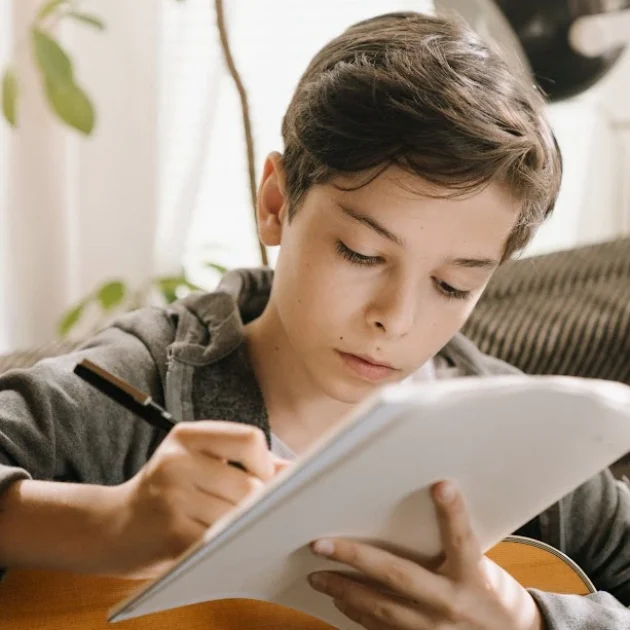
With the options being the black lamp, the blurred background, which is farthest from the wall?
the black lamp

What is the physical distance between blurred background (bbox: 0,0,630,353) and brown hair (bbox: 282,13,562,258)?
3.10ft

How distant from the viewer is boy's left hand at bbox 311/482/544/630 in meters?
0.67

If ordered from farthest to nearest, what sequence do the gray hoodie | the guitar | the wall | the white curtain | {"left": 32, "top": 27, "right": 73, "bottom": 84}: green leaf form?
the wall → the white curtain → {"left": 32, "top": 27, "right": 73, "bottom": 84}: green leaf → the gray hoodie → the guitar

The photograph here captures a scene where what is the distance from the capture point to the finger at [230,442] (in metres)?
0.61

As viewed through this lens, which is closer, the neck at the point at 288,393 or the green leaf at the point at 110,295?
the neck at the point at 288,393

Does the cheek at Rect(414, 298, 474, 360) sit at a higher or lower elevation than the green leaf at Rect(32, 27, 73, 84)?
lower

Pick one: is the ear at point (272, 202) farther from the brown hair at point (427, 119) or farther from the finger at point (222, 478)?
the finger at point (222, 478)

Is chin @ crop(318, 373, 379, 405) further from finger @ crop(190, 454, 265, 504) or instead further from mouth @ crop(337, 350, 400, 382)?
finger @ crop(190, 454, 265, 504)

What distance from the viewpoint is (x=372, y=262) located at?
84 centimetres

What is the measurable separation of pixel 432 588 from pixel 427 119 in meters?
0.40

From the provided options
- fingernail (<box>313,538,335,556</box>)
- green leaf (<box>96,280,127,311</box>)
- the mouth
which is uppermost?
the mouth

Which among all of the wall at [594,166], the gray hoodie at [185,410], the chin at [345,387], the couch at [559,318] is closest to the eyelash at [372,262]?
the chin at [345,387]

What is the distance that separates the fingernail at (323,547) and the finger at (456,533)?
80 mm

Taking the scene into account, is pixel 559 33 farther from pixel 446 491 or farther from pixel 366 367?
pixel 446 491
